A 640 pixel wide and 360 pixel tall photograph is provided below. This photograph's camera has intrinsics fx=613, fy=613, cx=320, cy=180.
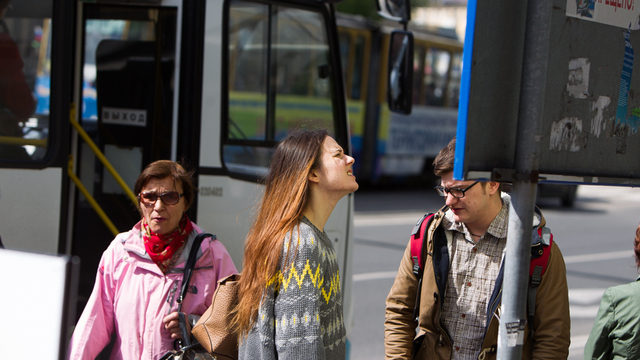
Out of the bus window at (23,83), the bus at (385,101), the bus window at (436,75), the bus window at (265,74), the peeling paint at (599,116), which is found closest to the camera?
the peeling paint at (599,116)

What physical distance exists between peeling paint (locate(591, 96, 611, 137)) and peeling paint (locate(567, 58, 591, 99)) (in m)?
0.05

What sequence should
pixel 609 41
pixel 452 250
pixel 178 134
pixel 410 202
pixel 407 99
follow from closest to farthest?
1. pixel 609 41
2. pixel 452 250
3. pixel 178 134
4. pixel 407 99
5. pixel 410 202

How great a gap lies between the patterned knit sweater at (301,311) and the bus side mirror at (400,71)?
217 cm

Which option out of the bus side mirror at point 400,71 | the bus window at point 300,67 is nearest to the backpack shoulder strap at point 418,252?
the bus window at point 300,67

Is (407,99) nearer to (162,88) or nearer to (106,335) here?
(162,88)

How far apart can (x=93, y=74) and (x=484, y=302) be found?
273 centimetres

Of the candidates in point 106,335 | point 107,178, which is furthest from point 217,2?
point 106,335

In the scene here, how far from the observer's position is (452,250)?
2.46 meters

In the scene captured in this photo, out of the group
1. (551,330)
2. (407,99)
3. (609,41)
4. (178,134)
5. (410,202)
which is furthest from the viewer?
(410,202)

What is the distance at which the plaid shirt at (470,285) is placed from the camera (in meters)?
2.37

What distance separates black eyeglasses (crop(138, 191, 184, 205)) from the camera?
261 centimetres

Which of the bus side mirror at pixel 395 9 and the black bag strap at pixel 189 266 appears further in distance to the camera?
the bus side mirror at pixel 395 9

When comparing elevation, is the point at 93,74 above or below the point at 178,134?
above

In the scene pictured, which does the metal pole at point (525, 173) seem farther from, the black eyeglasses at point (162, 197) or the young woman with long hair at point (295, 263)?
the black eyeglasses at point (162, 197)
